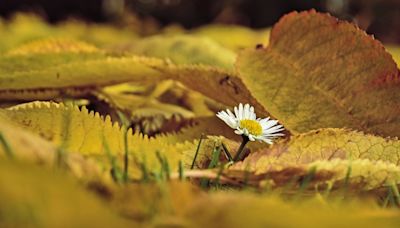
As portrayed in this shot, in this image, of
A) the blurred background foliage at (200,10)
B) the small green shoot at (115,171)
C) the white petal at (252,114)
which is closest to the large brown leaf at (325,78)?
the white petal at (252,114)

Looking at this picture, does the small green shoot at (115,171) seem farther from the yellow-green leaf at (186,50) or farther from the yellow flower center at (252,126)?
the yellow-green leaf at (186,50)

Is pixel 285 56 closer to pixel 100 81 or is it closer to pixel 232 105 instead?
pixel 232 105

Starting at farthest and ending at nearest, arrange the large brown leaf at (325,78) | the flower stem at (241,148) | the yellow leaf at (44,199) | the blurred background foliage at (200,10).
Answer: the blurred background foliage at (200,10) → the large brown leaf at (325,78) → the flower stem at (241,148) → the yellow leaf at (44,199)

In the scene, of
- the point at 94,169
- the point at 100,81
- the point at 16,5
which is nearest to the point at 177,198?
the point at 94,169

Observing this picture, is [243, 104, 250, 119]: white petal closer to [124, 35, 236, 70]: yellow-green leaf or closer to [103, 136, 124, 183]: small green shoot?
[103, 136, 124, 183]: small green shoot

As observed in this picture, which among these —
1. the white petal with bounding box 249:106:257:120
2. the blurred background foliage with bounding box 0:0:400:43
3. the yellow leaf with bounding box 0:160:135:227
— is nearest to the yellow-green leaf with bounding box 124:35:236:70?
the white petal with bounding box 249:106:257:120

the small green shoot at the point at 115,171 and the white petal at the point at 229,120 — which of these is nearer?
the small green shoot at the point at 115,171
